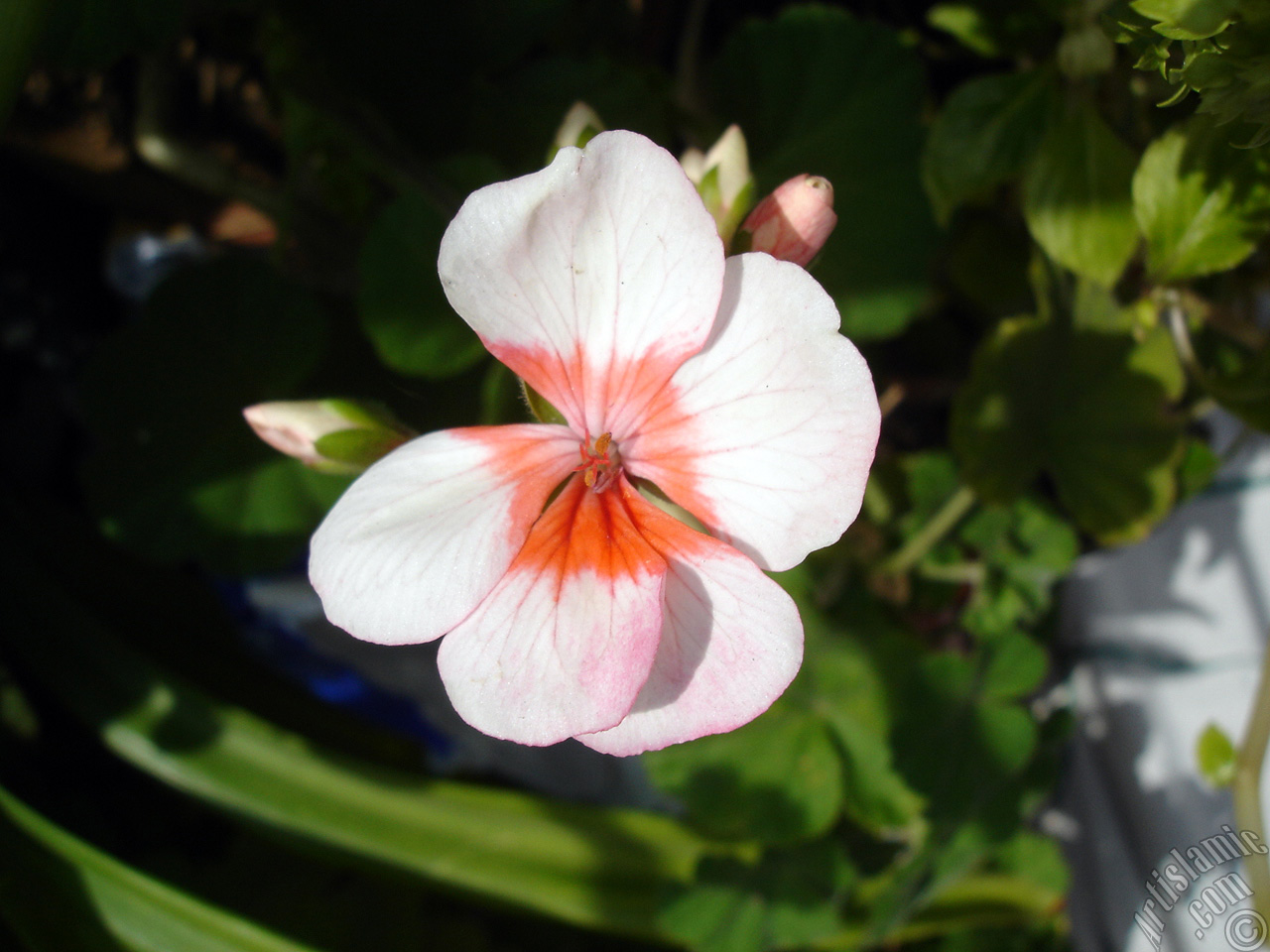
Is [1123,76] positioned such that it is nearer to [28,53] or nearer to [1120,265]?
[1120,265]

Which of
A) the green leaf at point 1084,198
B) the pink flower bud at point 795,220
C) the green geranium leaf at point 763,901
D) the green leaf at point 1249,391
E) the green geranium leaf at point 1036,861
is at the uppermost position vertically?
the pink flower bud at point 795,220

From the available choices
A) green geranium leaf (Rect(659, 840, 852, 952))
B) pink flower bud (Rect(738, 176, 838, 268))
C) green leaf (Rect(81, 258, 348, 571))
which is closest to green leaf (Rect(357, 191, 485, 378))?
green leaf (Rect(81, 258, 348, 571))

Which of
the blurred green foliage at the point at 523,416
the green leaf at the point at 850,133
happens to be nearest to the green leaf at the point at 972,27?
Answer: the blurred green foliage at the point at 523,416

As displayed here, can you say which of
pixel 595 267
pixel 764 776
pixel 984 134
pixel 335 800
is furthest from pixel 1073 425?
pixel 335 800

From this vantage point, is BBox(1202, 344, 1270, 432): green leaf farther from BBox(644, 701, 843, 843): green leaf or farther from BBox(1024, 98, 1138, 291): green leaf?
BBox(644, 701, 843, 843): green leaf

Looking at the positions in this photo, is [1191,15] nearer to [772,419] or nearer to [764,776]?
[772,419]

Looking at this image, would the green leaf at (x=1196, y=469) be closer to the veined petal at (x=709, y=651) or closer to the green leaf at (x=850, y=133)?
the green leaf at (x=850, y=133)
